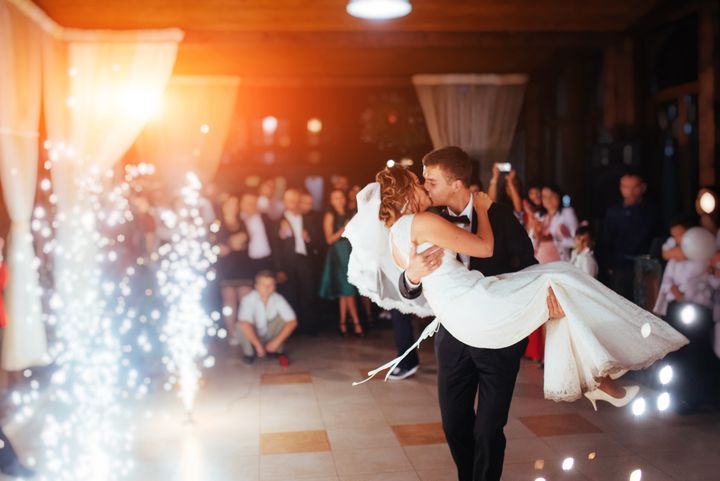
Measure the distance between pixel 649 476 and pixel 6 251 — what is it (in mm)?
4609

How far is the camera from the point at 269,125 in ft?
36.1

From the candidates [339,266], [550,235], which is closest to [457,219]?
[550,235]

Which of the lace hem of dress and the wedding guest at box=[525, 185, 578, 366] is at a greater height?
the wedding guest at box=[525, 185, 578, 366]

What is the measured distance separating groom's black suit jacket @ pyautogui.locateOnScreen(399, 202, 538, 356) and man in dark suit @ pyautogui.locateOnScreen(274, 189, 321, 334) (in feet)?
16.2

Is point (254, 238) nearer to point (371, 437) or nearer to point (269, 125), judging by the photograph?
point (269, 125)

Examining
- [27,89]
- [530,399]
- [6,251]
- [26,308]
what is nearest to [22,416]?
[26,308]

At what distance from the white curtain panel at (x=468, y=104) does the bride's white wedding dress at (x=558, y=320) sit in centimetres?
689

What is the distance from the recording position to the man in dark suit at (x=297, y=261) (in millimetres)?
7957

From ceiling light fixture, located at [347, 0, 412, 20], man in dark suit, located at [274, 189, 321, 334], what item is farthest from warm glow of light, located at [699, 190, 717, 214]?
man in dark suit, located at [274, 189, 321, 334]

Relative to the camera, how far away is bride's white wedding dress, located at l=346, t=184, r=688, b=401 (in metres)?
2.89

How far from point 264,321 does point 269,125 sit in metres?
4.87

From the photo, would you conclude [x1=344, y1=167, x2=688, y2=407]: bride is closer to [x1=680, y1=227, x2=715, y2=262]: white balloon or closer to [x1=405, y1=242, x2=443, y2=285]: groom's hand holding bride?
[x1=405, y1=242, x2=443, y2=285]: groom's hand holding bride

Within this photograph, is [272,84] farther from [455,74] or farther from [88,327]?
[88,327]

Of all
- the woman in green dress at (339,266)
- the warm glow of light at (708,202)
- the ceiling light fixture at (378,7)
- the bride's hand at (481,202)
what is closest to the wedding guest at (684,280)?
the warm glow of light at (708,202)
